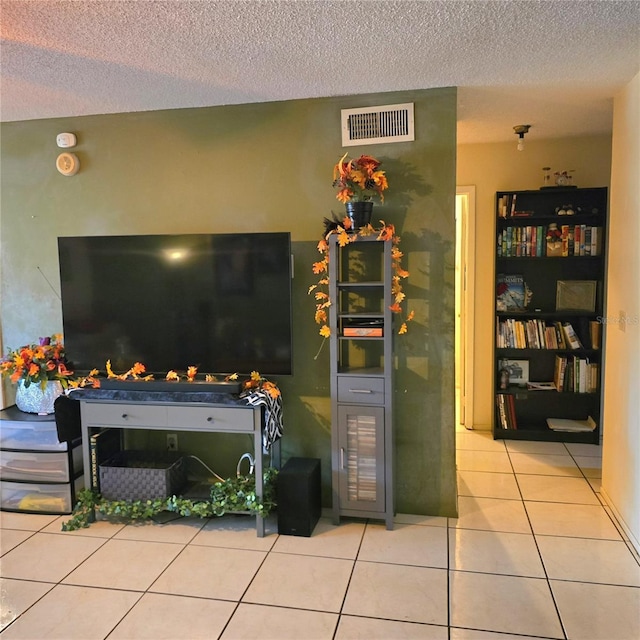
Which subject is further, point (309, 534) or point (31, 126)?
point (31, 126)

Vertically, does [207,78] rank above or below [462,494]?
above

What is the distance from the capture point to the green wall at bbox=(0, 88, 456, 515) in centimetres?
309

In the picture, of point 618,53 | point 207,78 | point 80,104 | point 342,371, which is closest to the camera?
point 618,53

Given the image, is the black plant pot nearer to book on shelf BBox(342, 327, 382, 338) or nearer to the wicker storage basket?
book on shelf BBox(342, 327, 382, 338)

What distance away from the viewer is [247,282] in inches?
119

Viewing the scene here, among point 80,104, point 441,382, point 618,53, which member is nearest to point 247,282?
point 441,382

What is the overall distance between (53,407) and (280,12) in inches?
98.0

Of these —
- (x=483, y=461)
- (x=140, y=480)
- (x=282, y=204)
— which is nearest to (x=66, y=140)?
(x=282, y=204)

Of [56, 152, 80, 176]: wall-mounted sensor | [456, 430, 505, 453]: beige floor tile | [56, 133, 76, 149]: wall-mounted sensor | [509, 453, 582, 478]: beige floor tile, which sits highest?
[56, 133, 76, 149]: wall-mounted sensor

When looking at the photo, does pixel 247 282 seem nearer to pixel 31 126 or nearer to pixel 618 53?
pixel 31 126

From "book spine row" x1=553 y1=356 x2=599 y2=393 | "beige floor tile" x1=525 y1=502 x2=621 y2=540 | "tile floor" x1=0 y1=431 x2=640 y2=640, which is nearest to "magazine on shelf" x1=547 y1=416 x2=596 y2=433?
"book spine row" x1=553 y1=356 x2=599 y2=393

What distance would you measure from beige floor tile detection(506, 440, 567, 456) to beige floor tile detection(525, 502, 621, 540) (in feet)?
3.09

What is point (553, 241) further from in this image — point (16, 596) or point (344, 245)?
point (16, 596)

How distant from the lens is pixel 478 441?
443 cm
